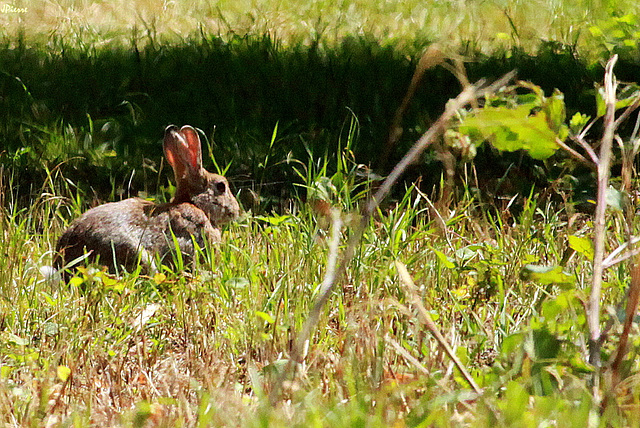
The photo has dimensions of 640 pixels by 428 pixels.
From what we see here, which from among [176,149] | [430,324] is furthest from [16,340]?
[176,149]

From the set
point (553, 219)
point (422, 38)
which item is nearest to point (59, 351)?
point (553, 219)

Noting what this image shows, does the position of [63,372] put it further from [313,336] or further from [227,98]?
[227,98]

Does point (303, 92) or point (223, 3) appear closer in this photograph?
point (303, 92)

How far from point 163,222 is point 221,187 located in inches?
19.7

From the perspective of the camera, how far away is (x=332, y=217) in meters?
2.92

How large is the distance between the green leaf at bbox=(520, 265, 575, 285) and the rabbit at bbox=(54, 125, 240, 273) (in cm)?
202

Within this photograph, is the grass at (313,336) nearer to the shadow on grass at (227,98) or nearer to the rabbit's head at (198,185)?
the rabbit's head at (198,185)

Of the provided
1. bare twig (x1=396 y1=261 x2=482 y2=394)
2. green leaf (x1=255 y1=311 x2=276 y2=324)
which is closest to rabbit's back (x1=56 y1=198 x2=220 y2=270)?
green leaf (x1=255 y1=311 x2=276 y2=324)

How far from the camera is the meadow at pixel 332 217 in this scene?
2520 millimetres

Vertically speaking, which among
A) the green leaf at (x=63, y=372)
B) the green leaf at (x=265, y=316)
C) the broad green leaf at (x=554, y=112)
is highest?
the broad green leaf at (x=554, y=112)

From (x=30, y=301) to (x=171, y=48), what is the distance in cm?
366

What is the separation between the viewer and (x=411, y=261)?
3938 millimetres

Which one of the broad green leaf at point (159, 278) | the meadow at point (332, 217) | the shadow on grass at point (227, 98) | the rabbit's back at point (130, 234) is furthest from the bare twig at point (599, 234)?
the shadow on grass at point (227, 98)

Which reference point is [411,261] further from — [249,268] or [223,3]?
[223,3]
